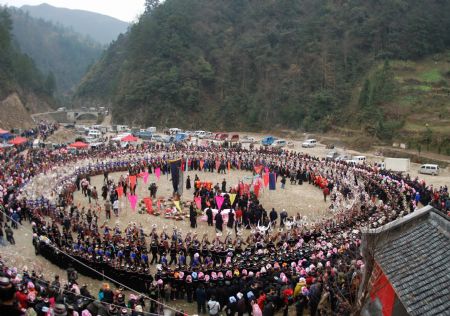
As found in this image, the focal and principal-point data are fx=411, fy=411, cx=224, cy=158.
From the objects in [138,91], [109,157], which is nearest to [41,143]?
[109,157]

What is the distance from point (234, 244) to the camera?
53.3 ft

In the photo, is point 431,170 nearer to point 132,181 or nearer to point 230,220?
point 230,220

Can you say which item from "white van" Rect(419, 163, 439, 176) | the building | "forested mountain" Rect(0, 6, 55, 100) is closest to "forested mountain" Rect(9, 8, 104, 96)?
"forested mountain" Rect(0, 6, 55, 100)

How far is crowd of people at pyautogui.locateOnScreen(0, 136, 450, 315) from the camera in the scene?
12414mm

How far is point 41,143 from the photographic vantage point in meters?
43.6

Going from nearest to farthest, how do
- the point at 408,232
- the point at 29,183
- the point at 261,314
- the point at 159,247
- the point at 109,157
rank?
the point at 408,232 < the point at 261,314 < the point at 159,247 < the point at 29,183 < the point at 109,157

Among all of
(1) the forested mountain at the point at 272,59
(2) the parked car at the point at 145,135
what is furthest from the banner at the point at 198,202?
(1) the forested mountain at the point at 272,59

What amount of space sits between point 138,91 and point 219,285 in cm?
6176

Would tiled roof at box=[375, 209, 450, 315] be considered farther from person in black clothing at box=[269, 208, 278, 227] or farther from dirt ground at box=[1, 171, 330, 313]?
person in black clothing at box=[269, 208, 278, 227]

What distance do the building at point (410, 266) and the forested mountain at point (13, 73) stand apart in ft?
211

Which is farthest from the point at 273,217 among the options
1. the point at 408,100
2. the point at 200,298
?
the point at 408,100

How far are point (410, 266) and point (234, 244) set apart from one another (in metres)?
8.45

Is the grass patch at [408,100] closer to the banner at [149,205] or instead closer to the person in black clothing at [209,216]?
the person in black clothing at [209,216]

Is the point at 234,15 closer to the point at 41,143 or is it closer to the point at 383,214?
the point at 41,143
